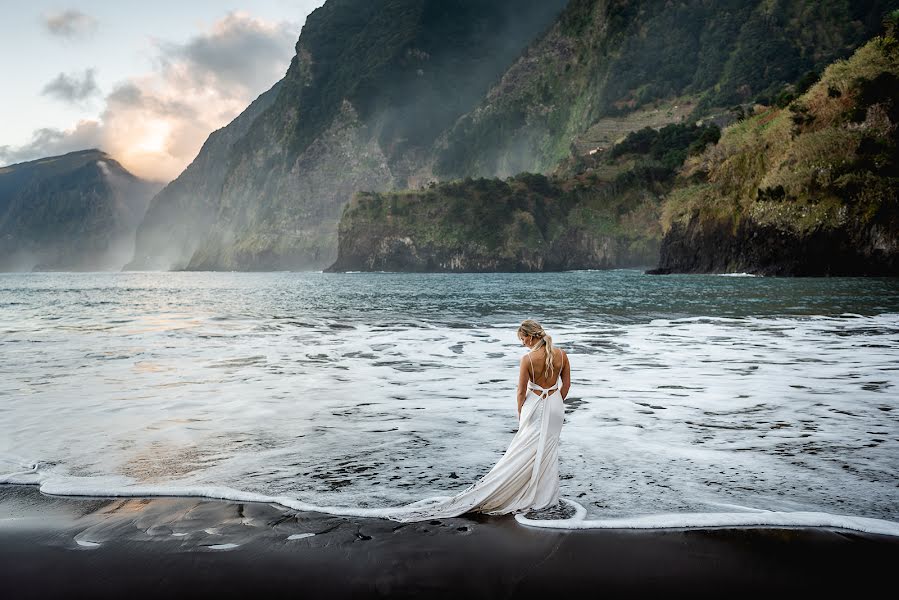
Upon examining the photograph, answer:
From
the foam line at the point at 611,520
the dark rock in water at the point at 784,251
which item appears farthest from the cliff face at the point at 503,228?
the foam line at the point at 611,520

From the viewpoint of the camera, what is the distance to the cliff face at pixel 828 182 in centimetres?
5131

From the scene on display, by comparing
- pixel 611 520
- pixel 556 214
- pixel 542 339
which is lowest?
pixel 611 520

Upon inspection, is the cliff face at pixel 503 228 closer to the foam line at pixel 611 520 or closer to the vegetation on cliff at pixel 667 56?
the vegetation on cliff at pixel 667 56

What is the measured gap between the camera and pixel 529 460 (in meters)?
5.42

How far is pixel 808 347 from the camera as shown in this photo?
15.6 m

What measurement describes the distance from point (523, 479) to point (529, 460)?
17 cm

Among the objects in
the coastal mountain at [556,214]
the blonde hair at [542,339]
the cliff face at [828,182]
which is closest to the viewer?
the blonde hair at [542,339]

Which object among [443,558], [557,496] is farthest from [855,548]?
[443,558]

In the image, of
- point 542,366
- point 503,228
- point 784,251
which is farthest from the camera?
point 503,228

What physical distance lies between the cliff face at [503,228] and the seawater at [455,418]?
109 metres

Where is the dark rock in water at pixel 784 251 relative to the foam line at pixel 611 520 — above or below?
above

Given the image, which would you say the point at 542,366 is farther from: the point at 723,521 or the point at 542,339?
the point at 723,521

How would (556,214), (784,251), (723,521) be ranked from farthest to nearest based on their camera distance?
(556,214)
(784,251)
(723,521)

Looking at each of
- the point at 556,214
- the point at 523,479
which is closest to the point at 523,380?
the point at 523,479
